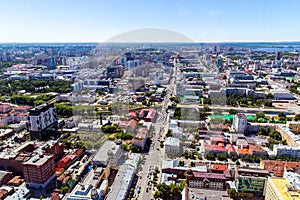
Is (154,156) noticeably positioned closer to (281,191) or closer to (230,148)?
(230,148)

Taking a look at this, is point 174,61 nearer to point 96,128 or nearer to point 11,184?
point 96,128

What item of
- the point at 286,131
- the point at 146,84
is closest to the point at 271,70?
the point at 146,84

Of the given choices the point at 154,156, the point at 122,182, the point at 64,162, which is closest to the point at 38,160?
the point at 64,162

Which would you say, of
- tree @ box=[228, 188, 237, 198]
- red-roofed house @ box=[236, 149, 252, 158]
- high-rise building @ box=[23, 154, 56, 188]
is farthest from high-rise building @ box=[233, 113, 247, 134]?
high-rise building @ box=[23, 154, 56, 188]

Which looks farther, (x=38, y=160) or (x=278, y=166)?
(x=278, y=166)

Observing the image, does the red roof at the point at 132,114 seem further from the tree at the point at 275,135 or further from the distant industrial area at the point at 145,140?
the tree at the point at 275,135
